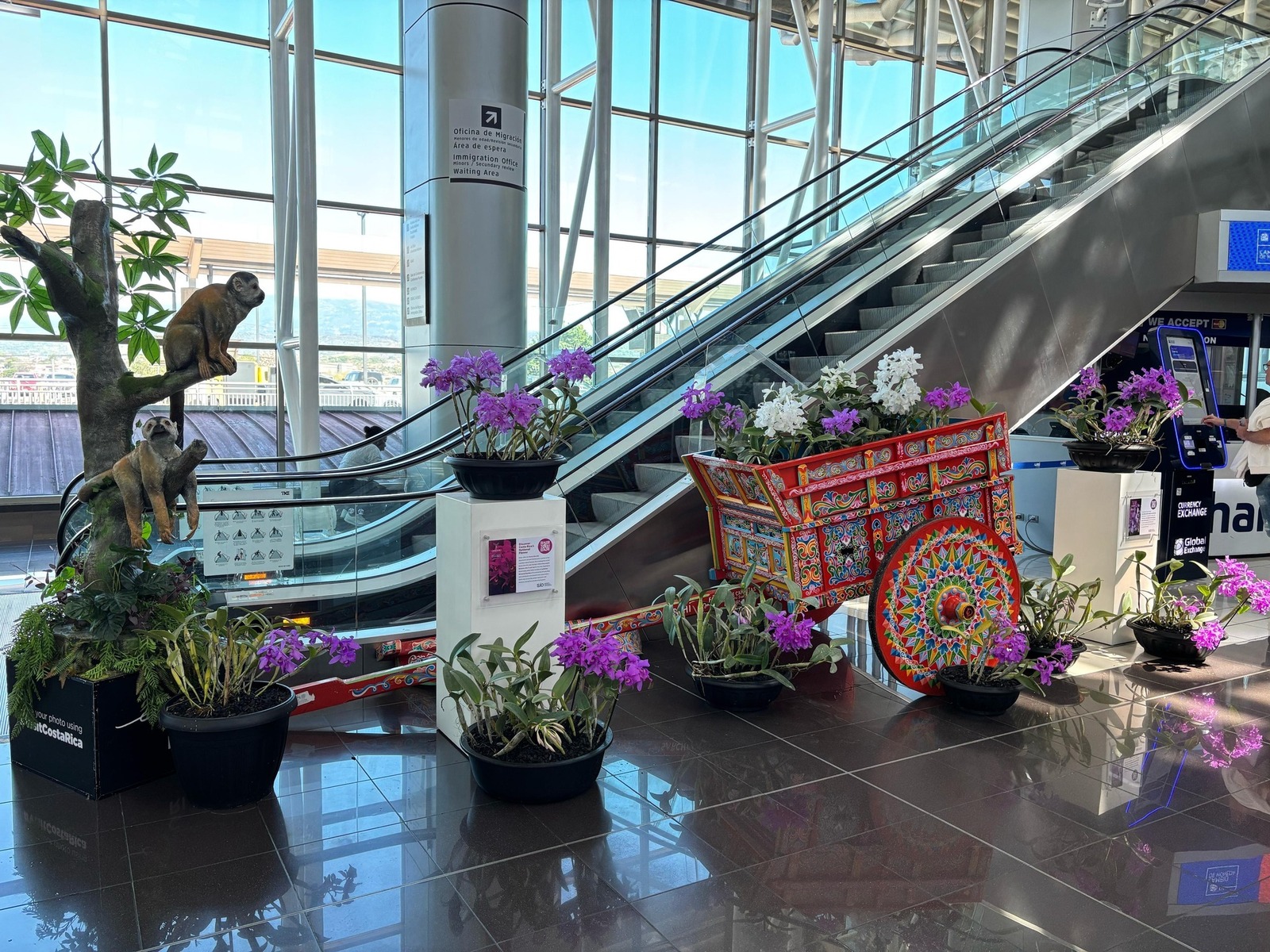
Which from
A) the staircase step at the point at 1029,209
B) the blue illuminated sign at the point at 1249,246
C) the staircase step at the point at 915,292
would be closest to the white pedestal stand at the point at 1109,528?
the staircase step at the point at 915,292

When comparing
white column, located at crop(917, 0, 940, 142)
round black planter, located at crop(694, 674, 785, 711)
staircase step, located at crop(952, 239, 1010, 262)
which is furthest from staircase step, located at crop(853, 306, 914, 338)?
white column, located at crop(917, 0, 940, 142)

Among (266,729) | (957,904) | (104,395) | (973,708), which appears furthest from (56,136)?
(957,904)

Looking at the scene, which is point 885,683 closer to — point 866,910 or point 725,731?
point 725,731

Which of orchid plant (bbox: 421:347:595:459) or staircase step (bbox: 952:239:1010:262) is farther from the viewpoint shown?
staircase step (bbox: 952:239:1010:262)

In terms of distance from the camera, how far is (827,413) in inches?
182

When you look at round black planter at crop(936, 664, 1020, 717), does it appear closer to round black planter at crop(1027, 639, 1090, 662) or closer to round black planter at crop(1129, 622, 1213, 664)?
round black planter at crop(1027, 639, 1090, 662)

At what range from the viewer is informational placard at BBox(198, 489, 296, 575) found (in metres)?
4.25

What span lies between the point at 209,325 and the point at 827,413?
2.69 meters

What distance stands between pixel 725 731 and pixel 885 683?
3.59ft

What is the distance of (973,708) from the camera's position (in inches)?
169

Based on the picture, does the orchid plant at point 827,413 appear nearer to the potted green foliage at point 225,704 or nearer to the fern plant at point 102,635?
the potted green foliage at point 225,704

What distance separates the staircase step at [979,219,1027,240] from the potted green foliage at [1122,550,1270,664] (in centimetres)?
282

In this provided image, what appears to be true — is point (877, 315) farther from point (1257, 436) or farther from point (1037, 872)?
point (1037, 872)

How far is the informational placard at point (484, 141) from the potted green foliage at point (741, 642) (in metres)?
4.32
